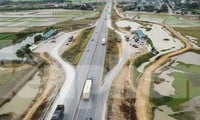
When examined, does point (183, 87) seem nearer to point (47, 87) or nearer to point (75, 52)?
point (47, 87)

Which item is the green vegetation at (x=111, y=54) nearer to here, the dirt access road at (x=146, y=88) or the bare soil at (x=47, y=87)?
the dirt access road at (x=146, y=88)

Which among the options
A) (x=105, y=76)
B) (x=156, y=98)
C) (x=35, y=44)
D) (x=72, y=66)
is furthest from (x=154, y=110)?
(x=35, y=44)

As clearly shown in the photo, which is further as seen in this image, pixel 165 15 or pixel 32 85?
pixel 165 15

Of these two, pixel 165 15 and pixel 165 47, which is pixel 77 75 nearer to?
pixel 165 47

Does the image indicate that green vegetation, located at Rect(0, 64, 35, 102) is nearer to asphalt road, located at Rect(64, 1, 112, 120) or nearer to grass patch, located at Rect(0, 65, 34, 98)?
grass patch, located at Rect(0, 65, 34, 98)

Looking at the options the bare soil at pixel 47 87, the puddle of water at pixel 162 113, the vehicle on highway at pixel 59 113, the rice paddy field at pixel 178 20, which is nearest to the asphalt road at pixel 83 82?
the vehicle on highway at pixel 59 113
